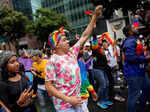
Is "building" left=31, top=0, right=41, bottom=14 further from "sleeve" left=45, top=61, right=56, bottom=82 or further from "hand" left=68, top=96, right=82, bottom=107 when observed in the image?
"hand" left=68, top=96, right=82, bottom=107

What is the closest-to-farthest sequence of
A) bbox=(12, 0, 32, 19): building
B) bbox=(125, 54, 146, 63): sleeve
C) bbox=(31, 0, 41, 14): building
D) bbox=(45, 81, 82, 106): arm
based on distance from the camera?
bbox=(45, 81, 82, 106): arm
bbox=(125, 54, 146, 63): sleeve
bbox=(12, 0, 32, 19): building
bbox=(31, 0, 41, 14): building

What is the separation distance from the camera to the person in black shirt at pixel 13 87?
1.96 meters

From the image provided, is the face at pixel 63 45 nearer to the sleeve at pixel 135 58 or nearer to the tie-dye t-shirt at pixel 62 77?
the tie-dye t-shirt at pixel 62 77

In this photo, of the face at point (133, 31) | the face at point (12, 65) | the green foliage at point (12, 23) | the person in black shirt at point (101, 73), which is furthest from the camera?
the green foliage at point (12, 23)

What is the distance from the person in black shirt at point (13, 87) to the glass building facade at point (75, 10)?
3836 centimetres

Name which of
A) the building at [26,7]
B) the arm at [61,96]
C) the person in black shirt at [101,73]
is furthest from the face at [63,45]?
the building at [26,7]

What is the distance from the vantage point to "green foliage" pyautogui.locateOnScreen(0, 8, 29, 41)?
96.6 ft

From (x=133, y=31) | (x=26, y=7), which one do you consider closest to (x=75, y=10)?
(x=26, y=7)

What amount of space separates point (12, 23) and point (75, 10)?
18.6 metres

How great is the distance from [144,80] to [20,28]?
30678 mm

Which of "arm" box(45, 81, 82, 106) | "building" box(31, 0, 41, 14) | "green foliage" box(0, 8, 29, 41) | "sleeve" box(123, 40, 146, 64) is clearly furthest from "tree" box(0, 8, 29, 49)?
"arm" box(45, 81, 82, 106)

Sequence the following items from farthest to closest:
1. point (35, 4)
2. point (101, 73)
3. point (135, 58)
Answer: point (35, 4) → point (101, 73) → point (135, 58)

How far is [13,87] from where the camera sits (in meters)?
2.01

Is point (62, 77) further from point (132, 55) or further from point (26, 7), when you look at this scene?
point (26, 7)
